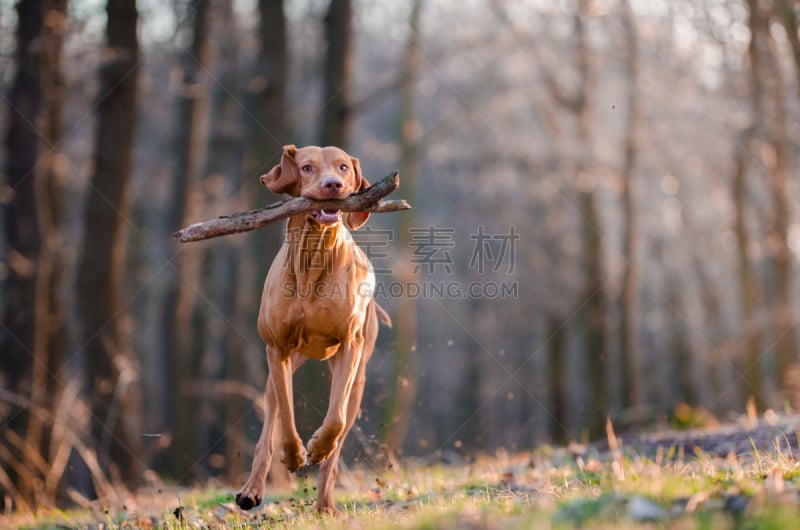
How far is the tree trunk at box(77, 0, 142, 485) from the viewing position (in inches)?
477

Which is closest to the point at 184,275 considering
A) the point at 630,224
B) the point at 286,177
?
the point at 630,224

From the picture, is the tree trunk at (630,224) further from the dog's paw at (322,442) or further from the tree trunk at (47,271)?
the dog's paw at (322,442)

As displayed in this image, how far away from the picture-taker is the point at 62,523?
24.2 ft

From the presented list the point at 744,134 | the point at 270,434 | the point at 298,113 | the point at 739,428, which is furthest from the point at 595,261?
the point at 270,434

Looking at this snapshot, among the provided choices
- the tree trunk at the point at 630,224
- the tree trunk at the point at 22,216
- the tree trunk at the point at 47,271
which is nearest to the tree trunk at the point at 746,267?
the tree trunk at the point at 630,224

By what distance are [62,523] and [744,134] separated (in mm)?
15191

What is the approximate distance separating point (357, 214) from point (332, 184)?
27.1 inches

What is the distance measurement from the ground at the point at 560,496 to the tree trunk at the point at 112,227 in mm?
2011

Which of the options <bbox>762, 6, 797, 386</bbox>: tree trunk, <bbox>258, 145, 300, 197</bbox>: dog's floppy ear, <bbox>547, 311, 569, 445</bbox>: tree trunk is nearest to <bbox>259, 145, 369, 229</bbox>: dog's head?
<bbox>258, 145, 300, 197</bbox>: dog's floppy ear

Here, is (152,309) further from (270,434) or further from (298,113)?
(270,434)

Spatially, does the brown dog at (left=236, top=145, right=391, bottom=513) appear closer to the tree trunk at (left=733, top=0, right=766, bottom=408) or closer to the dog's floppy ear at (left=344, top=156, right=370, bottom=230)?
the dog's floppy ear at (left=344, top=156, right=370, bottom=230)

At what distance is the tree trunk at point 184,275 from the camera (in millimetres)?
16453

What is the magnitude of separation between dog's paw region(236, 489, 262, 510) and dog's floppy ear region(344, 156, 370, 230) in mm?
1996

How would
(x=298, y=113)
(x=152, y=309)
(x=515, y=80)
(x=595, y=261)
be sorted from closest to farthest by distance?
(x=595, y=261) → (x=515, y=80) → (x=298, y=113) → (x=152, y=309)
